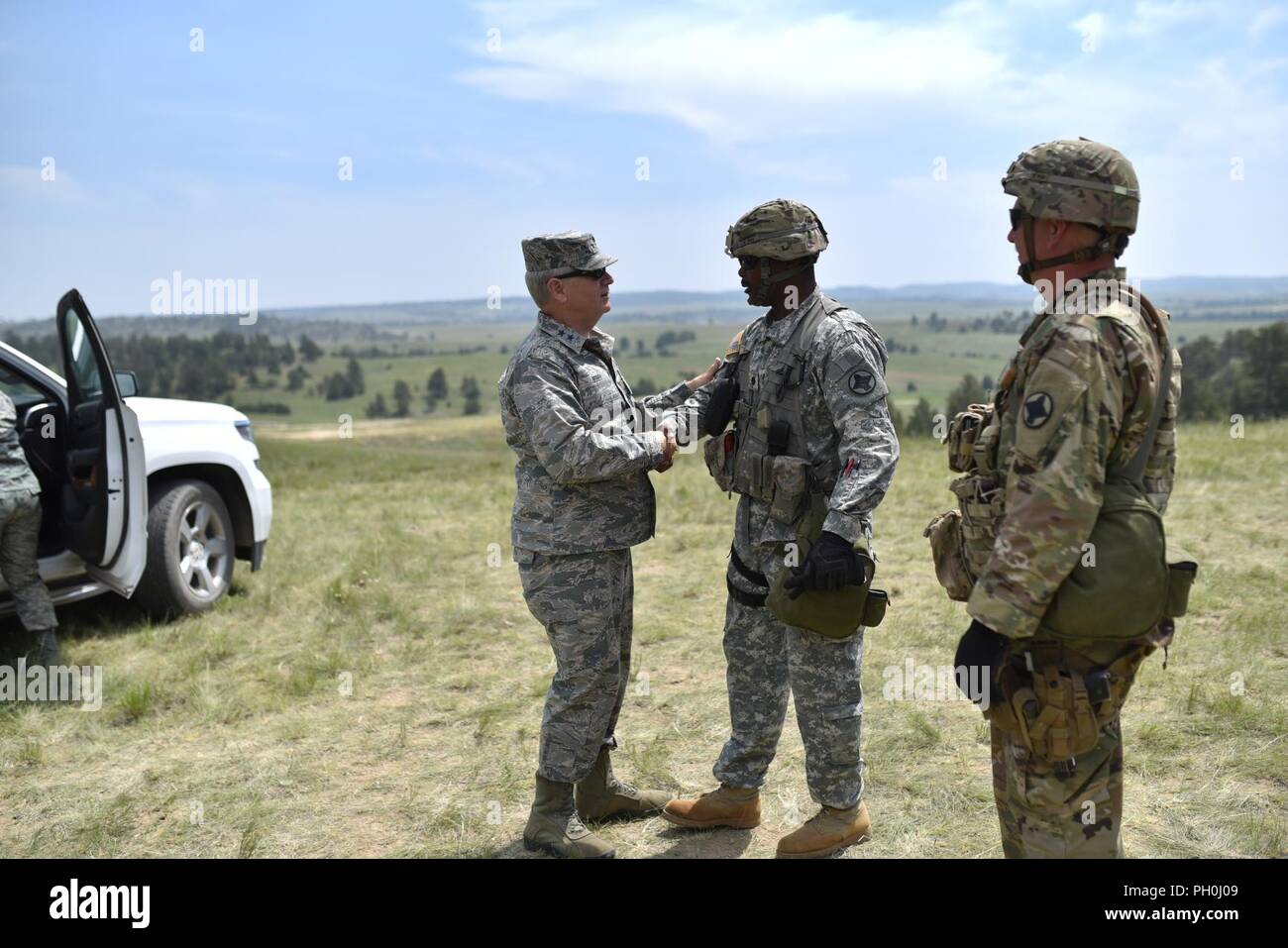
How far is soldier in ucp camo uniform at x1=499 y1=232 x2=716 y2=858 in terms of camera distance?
360 centimetres

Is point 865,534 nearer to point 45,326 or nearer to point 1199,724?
point 1199,724

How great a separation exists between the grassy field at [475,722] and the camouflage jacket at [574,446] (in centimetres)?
122

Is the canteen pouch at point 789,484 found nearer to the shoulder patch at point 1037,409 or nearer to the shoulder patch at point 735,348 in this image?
the shoulder patch at point 735,348

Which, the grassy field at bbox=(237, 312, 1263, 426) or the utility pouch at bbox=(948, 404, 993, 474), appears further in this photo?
the grassy field at bbox=(237, 312, 1263, 426)

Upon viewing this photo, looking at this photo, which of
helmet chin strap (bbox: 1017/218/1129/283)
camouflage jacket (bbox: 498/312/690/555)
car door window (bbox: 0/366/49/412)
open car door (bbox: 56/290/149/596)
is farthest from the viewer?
car door window (bbox: 0/366/49/412)

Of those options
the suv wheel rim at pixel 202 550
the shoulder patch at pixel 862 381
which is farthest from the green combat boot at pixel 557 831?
the suv wheel rim at pixel 202 550

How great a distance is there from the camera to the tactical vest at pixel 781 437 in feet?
11.6

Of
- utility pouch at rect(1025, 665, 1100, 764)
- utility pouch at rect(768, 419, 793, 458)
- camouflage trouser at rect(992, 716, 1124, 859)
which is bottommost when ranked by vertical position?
camouflage trouser at rect(992, 716, 1124, 859)

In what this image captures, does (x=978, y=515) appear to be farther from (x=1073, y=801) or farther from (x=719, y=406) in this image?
(x=719, y=406)

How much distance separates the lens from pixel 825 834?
12.1 ft

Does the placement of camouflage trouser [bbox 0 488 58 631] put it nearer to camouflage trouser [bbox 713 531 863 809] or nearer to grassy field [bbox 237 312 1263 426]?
camouflage trouser [bbox 713 531 863 809]

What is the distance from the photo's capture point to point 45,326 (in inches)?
6560

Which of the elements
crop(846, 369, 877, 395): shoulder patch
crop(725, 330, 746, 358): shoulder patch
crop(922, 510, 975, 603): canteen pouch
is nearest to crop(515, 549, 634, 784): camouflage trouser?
crop(725, 330, 746, 358): shoulder patch

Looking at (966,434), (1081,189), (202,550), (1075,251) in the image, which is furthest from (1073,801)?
(202,550)
